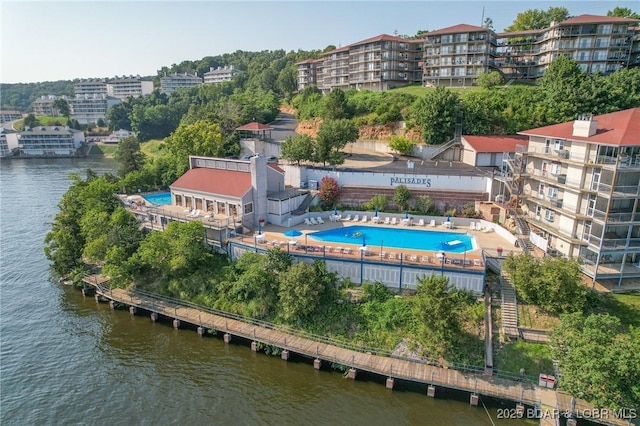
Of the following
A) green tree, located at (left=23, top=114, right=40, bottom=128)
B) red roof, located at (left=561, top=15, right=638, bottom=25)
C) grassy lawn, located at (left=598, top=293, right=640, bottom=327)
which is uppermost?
red roof, located at (left=561, top=15, right=638, bottom=25)

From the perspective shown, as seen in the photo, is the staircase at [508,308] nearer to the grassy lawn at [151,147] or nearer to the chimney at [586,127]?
the chimney at [586,127]

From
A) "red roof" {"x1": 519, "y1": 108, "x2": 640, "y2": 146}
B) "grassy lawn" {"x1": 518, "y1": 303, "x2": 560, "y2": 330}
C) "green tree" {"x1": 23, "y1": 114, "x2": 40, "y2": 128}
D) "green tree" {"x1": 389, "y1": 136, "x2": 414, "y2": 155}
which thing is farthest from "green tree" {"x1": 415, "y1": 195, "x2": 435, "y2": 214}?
"green tree" {"x1": 23, "y1": 114, "x2": 40, "y2": 128}

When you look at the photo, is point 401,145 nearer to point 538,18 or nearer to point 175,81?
point 538,18

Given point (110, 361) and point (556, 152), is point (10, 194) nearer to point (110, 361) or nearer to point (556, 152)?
point (110, 361)

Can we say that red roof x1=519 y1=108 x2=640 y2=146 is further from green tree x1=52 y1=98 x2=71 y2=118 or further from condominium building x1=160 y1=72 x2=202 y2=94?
condominium building x1=160 y1=72 x2=202 y2=94

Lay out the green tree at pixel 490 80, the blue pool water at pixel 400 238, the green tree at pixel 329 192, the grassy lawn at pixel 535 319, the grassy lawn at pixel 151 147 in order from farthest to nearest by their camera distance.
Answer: the grassy lawn at pixel 151 147 → the green tree at pixel 490 80 → the green tree at pixel 329 192 → the blue pool water at pixel 400 238 → the grassy lawn at pixel 535 319

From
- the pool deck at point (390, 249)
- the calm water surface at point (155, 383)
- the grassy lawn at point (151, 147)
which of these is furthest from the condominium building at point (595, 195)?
the grassy lawn at point (151, 147)

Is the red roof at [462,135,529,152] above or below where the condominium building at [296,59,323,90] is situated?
below
